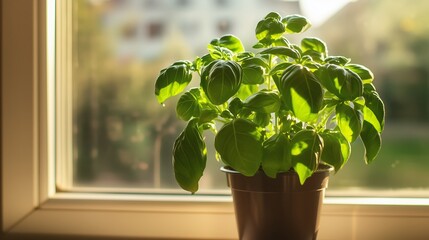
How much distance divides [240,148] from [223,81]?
0.33 ft

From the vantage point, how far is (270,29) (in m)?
0.89

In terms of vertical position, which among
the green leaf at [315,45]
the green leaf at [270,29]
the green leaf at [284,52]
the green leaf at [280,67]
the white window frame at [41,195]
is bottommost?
the white window frame at [41,195]

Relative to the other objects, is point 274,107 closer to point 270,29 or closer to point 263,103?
point 263,103

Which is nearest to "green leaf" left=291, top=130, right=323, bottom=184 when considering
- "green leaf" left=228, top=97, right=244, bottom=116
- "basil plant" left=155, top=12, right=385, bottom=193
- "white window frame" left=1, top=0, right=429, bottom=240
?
"basil plant" left=155, top=12, right=385, bottom=193

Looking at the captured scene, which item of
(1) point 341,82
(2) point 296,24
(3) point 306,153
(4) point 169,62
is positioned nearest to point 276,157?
(3) point 306,153

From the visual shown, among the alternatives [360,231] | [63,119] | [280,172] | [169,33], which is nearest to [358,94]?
[280,172]

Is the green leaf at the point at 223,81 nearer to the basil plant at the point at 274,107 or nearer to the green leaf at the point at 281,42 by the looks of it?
the basil plant at the point at 274,107

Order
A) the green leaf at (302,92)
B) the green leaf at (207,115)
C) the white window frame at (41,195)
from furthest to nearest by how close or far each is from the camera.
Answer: the white window frame at (41,195) → the green leaf at (207,115) → the green leaf at (302,92)

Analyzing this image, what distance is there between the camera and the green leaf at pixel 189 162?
2.77 feet

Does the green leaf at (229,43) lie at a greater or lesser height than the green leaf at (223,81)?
greater

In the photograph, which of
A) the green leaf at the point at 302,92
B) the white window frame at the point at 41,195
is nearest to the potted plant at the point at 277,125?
the green leaf at the point at 302,92

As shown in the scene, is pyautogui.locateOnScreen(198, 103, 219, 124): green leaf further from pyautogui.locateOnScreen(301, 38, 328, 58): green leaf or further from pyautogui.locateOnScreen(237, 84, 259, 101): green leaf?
pyautogui.locateOnScreen(301, 38, 328, 58): green leaf

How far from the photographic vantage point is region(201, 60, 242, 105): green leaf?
792 mm

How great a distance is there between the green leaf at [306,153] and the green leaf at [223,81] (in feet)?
0.41
